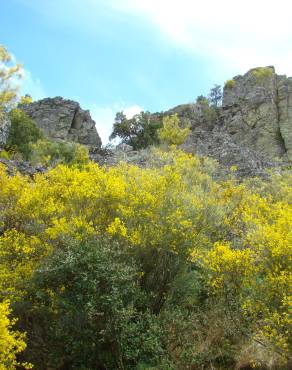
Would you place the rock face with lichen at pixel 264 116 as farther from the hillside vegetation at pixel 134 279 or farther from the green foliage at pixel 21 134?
the hillside vegetation at pixel 134 279

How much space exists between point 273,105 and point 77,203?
3849 cm

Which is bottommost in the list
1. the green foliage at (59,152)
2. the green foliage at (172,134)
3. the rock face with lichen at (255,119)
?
the green foliage at (59,152)

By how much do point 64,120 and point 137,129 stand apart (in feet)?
30.4

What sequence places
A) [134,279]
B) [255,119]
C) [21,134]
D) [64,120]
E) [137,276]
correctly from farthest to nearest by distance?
[64,120] → [255,119] → [21,134] → [137,276] → [134,279]

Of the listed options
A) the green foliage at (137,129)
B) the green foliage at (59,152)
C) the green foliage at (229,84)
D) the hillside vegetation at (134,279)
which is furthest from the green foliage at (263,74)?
the hillside vegetation at (134,279)

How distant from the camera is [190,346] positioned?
9.86m

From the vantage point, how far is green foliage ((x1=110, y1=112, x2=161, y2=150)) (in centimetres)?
5342

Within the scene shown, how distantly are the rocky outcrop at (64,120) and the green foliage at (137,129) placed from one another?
3113 millimetres

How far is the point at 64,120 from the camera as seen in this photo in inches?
2114

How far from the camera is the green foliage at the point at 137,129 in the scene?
53422 millimetres

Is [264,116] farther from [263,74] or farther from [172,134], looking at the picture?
[172,134]

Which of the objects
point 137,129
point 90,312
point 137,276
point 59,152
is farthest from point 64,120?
point 90,312

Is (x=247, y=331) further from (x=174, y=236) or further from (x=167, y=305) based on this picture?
(x=174, y=236)

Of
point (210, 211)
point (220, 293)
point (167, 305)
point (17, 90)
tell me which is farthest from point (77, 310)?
point (17, 90)
